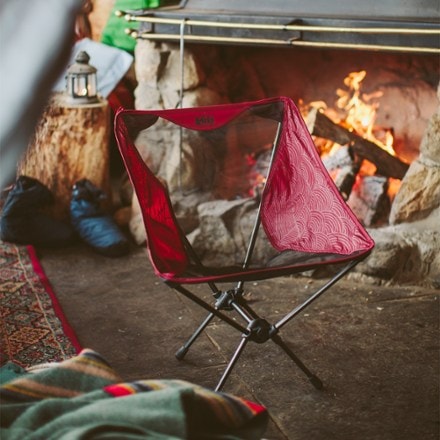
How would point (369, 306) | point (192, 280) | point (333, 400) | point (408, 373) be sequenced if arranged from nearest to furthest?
point (192, 280) → point (333, 400) → point (408, 373) → point (369, 306)

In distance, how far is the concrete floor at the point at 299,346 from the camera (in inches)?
83.0

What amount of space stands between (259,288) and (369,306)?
1.59 feet

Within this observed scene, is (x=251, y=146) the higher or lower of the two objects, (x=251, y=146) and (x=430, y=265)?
the higher

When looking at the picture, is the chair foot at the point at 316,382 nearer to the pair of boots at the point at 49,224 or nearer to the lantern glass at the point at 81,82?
the pair of boots at the point at 49,224

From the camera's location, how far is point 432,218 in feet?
10.2

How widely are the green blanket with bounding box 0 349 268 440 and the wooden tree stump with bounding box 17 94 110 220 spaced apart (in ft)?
7.70

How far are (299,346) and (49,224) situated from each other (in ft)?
5.01

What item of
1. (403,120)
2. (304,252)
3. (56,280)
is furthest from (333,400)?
(403,120)

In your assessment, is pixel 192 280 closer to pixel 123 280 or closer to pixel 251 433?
pixel 251 433

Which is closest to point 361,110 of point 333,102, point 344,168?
point 333,102

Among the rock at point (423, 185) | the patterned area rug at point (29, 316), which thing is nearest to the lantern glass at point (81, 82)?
the patterned area rug at point (29, 316)

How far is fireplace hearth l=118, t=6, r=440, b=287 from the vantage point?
3055 mm

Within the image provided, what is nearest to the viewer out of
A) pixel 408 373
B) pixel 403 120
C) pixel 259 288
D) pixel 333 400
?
pixel 333 400

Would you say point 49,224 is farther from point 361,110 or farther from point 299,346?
point 361,110
